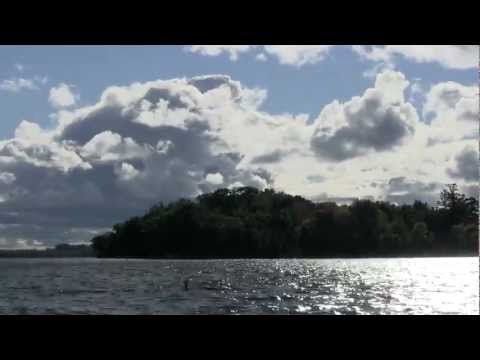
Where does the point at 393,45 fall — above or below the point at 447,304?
above

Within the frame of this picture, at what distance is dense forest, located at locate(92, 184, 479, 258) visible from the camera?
412 feet

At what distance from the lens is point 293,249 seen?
133m

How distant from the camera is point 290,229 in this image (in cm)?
13362

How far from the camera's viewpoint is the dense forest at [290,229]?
126 meters

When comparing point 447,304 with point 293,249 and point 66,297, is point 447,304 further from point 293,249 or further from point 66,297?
point 293,249
